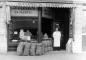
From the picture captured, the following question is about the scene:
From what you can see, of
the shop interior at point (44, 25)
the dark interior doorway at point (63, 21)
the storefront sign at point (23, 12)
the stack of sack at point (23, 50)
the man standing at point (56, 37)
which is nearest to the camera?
the stack of sack at point (23, 50)

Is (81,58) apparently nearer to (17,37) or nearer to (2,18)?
(17,37)

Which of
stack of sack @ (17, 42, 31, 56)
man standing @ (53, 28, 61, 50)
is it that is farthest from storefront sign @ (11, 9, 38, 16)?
stack of sack @ (17, 42, 31, 56)

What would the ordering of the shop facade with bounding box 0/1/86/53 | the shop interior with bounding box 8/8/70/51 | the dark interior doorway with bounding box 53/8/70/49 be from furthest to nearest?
the dark interior doorway with bounding box 53/8/70/49 → the shop interior with bounding box 8/8/70/51 → the shop facade with bounding box 0/1/86/53

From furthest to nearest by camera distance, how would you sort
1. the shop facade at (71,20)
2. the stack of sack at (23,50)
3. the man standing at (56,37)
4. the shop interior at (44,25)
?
1. the man standing at (56,37)
2. the shop interior at (44,25)
3. the shop facade at (71,20)
4. the stack of sack at (23,50)

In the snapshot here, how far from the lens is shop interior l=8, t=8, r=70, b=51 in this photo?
1254 centimetres

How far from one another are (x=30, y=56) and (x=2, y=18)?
320 centimetres

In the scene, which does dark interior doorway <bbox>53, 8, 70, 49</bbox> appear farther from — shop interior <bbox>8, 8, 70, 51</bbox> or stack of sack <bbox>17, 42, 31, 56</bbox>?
stack of sack <bbox>17, 42, 31, 56</bbox>

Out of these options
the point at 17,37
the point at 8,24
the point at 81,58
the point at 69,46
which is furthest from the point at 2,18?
the point at 81,58

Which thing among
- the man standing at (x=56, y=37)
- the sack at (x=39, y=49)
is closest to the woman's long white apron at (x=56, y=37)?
the man standing at (x=56, y=37)

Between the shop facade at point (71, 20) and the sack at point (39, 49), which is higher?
the shop facade at point (71, 20)

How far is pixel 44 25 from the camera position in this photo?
13.1 meters

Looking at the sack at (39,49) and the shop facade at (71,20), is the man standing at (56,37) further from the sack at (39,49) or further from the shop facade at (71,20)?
the sack at (39,49)

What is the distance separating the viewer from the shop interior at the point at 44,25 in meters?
12.5

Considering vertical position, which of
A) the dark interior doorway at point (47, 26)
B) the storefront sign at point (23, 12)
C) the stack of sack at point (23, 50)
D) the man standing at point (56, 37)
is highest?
the storefront sign at point (23, 12)
